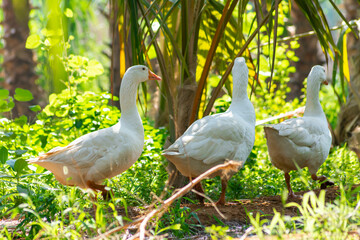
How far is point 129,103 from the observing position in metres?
4.17

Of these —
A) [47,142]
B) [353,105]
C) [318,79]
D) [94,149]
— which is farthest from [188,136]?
[353,105]

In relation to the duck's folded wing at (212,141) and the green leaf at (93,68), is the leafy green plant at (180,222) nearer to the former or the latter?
the duck's folded wing at (212,141)

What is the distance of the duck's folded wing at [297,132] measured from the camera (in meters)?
4.17

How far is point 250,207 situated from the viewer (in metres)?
3.88

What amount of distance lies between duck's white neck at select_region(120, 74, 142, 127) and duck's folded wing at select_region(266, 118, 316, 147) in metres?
1.19

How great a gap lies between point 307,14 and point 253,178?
2.06 metres

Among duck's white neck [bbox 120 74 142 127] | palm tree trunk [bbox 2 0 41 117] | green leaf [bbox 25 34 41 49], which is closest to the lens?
duck's white neck [bbox 120 74 142 127]

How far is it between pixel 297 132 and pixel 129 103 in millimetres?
1532

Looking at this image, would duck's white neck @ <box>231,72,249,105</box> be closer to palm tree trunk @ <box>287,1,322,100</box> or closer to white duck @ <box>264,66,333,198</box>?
white duck @ <box>264,66,333,198</box>

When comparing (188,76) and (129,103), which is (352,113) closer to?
(188,76)

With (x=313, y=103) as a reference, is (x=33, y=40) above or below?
above

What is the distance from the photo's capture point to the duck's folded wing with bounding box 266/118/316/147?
4.17 metres

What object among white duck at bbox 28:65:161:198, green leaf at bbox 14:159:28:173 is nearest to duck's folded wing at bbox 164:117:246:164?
white duck at bbox 28:65:161:198

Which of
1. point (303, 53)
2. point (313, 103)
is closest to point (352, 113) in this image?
point (313, 103)
